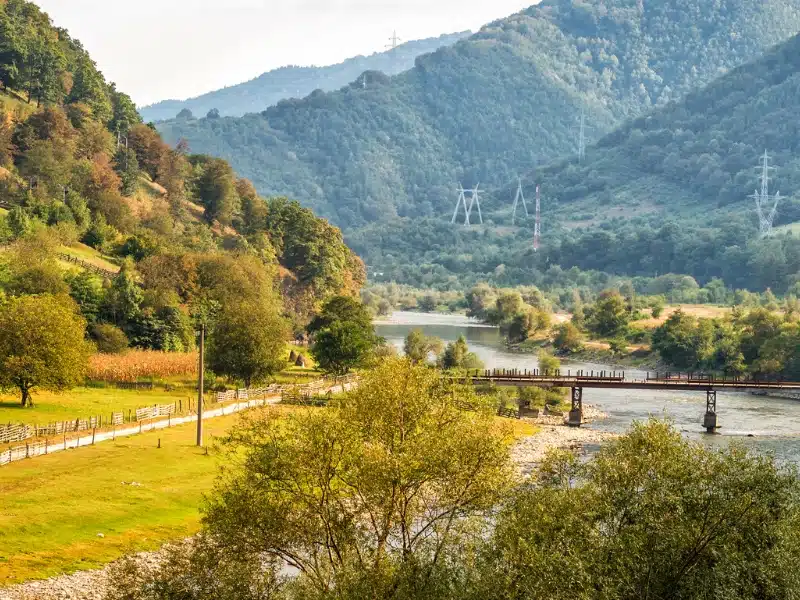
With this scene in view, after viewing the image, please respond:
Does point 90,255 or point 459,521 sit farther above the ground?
point 90,255

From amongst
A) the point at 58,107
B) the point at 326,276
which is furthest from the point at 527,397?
the point at 58,107

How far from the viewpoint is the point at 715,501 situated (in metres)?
36.6

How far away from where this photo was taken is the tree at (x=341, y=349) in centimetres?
10238

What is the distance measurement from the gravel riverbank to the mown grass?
2.28ft

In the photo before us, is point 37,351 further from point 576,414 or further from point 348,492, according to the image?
point 576,414

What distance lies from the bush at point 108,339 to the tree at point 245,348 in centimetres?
968

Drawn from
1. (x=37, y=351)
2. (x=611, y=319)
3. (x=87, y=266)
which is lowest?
(x=611, y=319)

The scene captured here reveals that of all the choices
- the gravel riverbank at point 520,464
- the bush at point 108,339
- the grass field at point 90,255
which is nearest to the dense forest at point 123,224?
the bush at point 108,339

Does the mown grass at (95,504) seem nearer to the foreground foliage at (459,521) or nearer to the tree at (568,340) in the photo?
the foreground foliage at (459,521)

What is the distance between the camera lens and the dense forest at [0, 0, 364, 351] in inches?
4092

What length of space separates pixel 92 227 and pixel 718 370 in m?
71.6

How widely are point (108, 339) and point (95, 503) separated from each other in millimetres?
48955

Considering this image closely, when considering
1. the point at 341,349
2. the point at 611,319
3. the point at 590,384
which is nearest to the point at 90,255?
the point at 341,349

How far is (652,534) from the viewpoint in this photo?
3550cm
